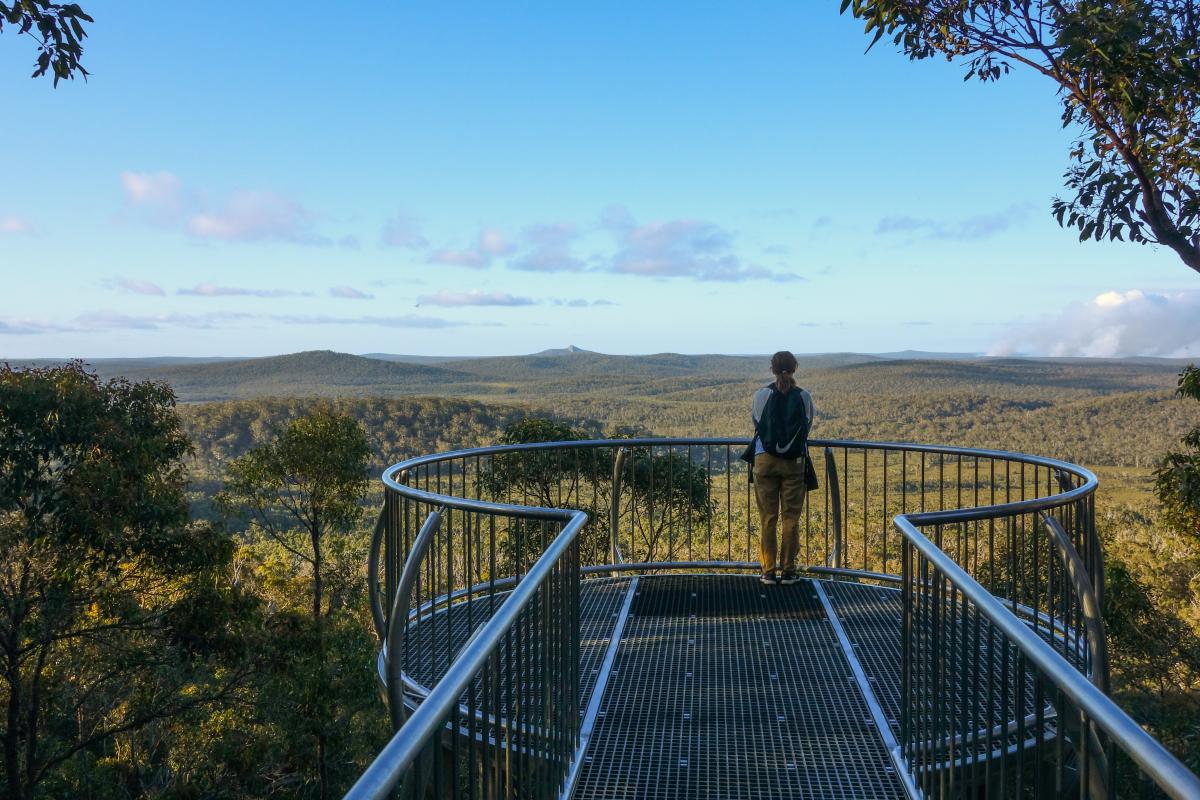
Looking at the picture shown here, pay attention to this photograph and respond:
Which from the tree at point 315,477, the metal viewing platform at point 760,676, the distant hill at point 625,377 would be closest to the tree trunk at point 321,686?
the tree at point 315,477

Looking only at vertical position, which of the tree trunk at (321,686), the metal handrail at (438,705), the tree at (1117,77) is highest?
the tree at (1117,77)

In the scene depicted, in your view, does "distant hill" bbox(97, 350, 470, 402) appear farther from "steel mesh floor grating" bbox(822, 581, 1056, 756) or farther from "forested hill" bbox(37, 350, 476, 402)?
"steel mesh floor grating" bbox(822, 581, 1056, 756)

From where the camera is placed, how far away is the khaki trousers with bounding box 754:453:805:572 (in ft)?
20.4

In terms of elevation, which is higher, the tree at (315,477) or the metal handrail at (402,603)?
the metal handrail at (402,603)

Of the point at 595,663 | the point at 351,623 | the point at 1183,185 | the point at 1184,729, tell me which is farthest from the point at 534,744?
the point at 351,623

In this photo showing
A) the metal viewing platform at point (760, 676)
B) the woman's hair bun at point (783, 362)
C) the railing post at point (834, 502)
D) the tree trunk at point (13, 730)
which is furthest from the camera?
the tree trunk at point (13, 730)

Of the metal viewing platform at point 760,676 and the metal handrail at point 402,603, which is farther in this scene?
the metal handrail at point 402,603

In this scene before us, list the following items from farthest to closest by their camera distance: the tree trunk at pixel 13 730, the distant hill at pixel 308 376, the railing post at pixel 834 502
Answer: the distant hill at pixel 308 376
the tree trunk at pixel 13 730
the railing post at pixel 834 502

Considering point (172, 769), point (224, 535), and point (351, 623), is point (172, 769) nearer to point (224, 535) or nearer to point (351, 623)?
point (351, 623)

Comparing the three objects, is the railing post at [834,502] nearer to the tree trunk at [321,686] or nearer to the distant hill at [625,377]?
the tree trunk at [321,686]

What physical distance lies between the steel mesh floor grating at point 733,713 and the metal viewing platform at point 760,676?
0.01 metres

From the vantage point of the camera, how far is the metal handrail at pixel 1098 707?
1223 millimetres

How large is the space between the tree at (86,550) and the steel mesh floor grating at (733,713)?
425 inches

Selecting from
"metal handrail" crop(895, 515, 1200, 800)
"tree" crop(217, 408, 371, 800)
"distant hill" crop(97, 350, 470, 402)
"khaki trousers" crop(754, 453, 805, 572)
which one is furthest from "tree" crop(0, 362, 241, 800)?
"distant hill" crop(97, 350, 470, 402)
